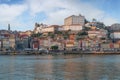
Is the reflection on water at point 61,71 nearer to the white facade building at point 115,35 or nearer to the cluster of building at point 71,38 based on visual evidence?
the cluster of building at point 71,38

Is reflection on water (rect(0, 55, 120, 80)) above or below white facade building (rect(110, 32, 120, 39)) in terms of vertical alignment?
below

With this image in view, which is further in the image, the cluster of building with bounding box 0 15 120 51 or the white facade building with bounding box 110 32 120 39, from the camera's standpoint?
the white facade building with bounding box 110 32 120 39

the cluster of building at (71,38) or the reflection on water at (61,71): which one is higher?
the cluster of building at (71,38)

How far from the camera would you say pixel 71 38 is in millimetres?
99375

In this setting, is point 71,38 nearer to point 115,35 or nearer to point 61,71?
point 115,35

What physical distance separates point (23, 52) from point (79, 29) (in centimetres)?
2135

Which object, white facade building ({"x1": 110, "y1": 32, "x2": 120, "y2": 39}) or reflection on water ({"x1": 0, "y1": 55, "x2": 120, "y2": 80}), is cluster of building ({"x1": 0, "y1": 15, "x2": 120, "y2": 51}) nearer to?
white facade building ({"x1": 110, "y1": 32, "x2": 120, "y2": 39})

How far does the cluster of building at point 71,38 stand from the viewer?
94562 mm

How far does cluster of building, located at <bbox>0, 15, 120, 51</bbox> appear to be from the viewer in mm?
94562

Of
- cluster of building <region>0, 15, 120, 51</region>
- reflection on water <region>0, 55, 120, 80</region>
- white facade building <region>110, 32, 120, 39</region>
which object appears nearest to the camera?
reflection on water <region>0, 55, 120, 80</region>

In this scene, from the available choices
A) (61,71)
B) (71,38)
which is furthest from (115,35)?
(61,71)

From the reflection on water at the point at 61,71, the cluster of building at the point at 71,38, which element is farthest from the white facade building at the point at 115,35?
the reflection on water at the point at 61,71

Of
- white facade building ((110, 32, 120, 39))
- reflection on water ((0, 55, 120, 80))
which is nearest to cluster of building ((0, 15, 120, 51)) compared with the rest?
white facade building ((110, 32, 120, 39))

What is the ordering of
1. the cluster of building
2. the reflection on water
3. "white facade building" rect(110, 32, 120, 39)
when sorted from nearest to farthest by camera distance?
the reflection on water, the cluster of building, "white facade building" rect(110, 32, 120, 39)
